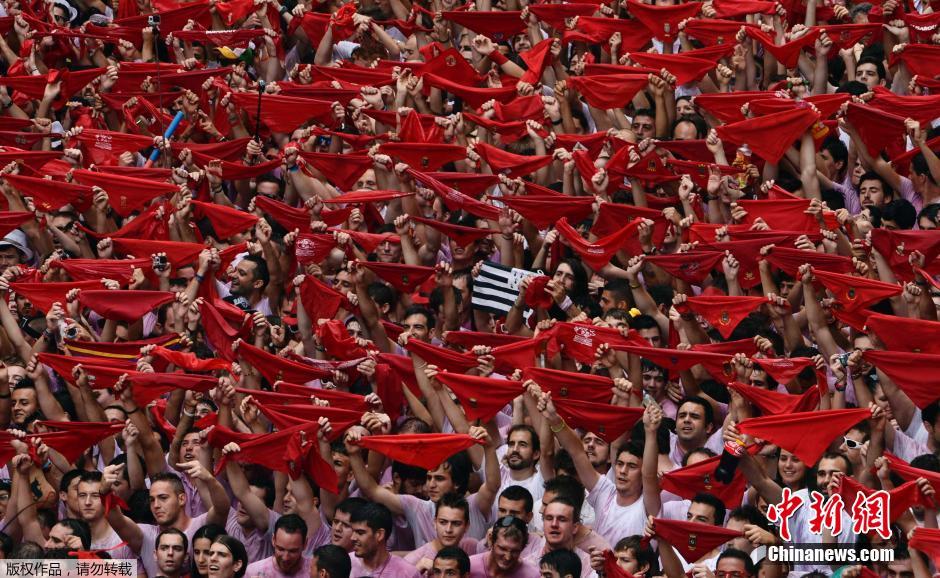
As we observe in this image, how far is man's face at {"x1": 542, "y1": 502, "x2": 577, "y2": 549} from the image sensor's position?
946 cm

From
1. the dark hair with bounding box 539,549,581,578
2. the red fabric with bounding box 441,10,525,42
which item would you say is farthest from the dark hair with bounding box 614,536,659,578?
the red fabric with bounding box 441,10,525,42

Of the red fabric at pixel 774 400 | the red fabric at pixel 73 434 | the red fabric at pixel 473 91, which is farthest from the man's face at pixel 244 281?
the red fabric at pixel 774 400

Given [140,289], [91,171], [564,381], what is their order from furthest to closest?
[91,171] < [140,289] < [564,381]

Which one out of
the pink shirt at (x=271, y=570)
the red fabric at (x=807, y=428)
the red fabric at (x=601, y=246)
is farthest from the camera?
the red fabric at (x=601, y=246)

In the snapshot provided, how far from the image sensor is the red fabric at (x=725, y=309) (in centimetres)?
1080

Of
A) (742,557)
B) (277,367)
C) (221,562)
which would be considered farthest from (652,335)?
(221,562)

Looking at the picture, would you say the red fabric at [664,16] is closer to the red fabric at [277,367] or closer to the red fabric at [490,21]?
the red fabric at [490,21]

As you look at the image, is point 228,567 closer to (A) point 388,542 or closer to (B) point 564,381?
(A) point 388,542

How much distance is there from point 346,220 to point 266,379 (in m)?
1.57

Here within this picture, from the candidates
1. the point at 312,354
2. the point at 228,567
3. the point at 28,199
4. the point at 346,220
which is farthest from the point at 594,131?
the point at 228,567

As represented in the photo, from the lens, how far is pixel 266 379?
36.7ft

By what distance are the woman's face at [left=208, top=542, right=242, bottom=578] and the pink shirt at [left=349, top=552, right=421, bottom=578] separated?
1.85 ft

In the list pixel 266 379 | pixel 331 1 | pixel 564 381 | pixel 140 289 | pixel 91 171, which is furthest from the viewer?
pixel 331 1

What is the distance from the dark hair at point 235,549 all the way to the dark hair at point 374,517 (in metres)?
0.54
